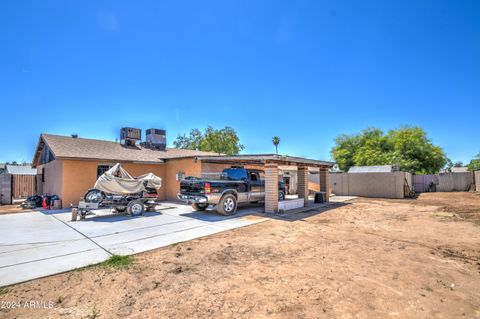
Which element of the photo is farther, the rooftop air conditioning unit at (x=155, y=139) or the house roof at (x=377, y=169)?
the house roof at (x=377, y=169)

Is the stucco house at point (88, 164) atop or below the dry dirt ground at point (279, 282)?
atop

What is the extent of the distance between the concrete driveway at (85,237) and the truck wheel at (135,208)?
33cm

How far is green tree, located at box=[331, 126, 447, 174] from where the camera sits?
28.7m

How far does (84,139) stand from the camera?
16.3 meters

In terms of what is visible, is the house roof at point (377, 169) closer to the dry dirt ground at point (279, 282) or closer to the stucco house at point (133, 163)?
the stucco house at point (133, 163)

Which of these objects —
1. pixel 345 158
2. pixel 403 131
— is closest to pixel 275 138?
pixel 345 158

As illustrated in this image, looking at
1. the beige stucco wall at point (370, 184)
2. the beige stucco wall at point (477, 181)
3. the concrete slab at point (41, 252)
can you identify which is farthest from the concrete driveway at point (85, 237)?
the beige stucco wall at point (477, 181)

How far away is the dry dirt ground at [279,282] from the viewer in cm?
316

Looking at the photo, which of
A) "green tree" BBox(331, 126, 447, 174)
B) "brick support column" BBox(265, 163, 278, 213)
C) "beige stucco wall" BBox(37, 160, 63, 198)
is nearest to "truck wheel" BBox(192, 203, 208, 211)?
"brick support column" BBox(265, 163, 278, 213)

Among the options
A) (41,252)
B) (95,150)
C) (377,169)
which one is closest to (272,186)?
(41,252)

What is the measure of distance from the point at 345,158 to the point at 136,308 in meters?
37.5

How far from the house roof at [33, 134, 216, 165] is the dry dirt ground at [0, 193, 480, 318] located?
10.0 m

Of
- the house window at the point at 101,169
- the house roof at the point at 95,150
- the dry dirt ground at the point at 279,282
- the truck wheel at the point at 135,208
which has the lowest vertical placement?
the dry dirt ground at the point at 279,282

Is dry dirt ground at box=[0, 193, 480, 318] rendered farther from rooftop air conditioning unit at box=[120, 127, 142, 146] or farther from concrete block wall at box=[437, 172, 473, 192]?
concrete block wall at box=[437, 172, 473, 192]
